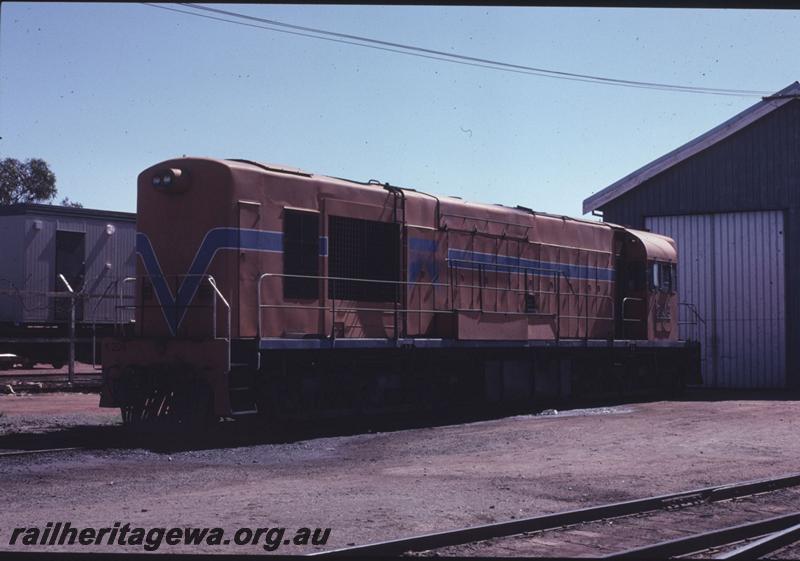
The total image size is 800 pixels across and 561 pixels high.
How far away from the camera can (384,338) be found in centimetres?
1552

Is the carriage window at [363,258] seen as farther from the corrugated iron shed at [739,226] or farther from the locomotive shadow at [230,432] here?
the corrugated iron shed at [739,226]

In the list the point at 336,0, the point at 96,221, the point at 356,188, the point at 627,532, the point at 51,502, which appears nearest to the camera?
the point at 336,0

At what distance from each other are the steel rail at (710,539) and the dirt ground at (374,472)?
5.24 ft

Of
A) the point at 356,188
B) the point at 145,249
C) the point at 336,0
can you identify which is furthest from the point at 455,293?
the point at 336,0

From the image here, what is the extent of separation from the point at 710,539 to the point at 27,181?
67.2 m

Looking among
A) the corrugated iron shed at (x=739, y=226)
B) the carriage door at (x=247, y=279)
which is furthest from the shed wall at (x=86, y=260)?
the corrugated iron shed at (x=739, y=226)

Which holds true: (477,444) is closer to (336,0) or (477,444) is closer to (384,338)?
(384,338)

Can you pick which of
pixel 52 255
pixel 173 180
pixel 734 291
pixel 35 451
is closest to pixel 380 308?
pixel 173 180

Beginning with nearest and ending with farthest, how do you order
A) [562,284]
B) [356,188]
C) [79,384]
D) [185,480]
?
[185,480] → [356,188] → [562,284] → [79,384]

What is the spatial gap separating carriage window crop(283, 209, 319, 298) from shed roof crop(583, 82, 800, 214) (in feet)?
50.6

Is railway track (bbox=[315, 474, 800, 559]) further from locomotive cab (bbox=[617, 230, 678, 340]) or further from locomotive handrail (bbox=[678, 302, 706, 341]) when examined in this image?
locomotive handrail (bbox=[678, 302, 706, 341])

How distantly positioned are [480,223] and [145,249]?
253 inches

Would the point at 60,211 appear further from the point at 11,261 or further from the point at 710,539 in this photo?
the point at 710,539

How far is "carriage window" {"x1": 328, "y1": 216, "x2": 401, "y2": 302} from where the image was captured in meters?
15.1
